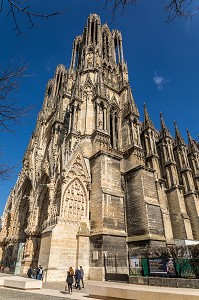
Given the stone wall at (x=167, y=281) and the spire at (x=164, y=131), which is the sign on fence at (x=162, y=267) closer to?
the stone wall at (x=167, y=281)

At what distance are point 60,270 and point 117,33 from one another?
40.9 metres

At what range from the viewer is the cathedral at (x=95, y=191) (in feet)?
40.7

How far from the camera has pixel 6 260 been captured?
64.0 ft

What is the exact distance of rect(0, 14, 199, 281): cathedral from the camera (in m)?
12.4

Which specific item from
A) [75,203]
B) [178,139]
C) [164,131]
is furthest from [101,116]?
[178,139]

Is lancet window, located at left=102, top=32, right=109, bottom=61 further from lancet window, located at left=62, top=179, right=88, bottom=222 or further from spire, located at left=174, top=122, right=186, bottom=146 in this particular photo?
lancet window, located at left=62, top=179, right=88, bottom=222

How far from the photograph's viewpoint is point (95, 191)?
567 inches

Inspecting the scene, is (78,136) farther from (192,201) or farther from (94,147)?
(192,201)

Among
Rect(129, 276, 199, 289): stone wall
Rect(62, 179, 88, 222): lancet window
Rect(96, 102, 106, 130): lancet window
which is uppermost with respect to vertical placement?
Rect(96, 102, 106, 130): lancet window

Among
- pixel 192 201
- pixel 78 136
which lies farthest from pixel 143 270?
pixel 192 201

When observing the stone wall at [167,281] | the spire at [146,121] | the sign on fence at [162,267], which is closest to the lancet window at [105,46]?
the spire at [146,121]

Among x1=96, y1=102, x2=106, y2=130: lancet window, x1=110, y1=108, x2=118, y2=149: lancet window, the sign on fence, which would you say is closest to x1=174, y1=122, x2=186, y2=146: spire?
x1=110, y1=108, x2=118, y2=149: lancet window

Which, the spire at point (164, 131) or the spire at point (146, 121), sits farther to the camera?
the spire at point (164, 131)

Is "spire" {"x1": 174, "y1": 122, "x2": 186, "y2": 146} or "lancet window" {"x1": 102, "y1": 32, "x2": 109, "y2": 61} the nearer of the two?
"spire" {"x1": 174, "y1": 122, "x2": 186, "y2": 146}
